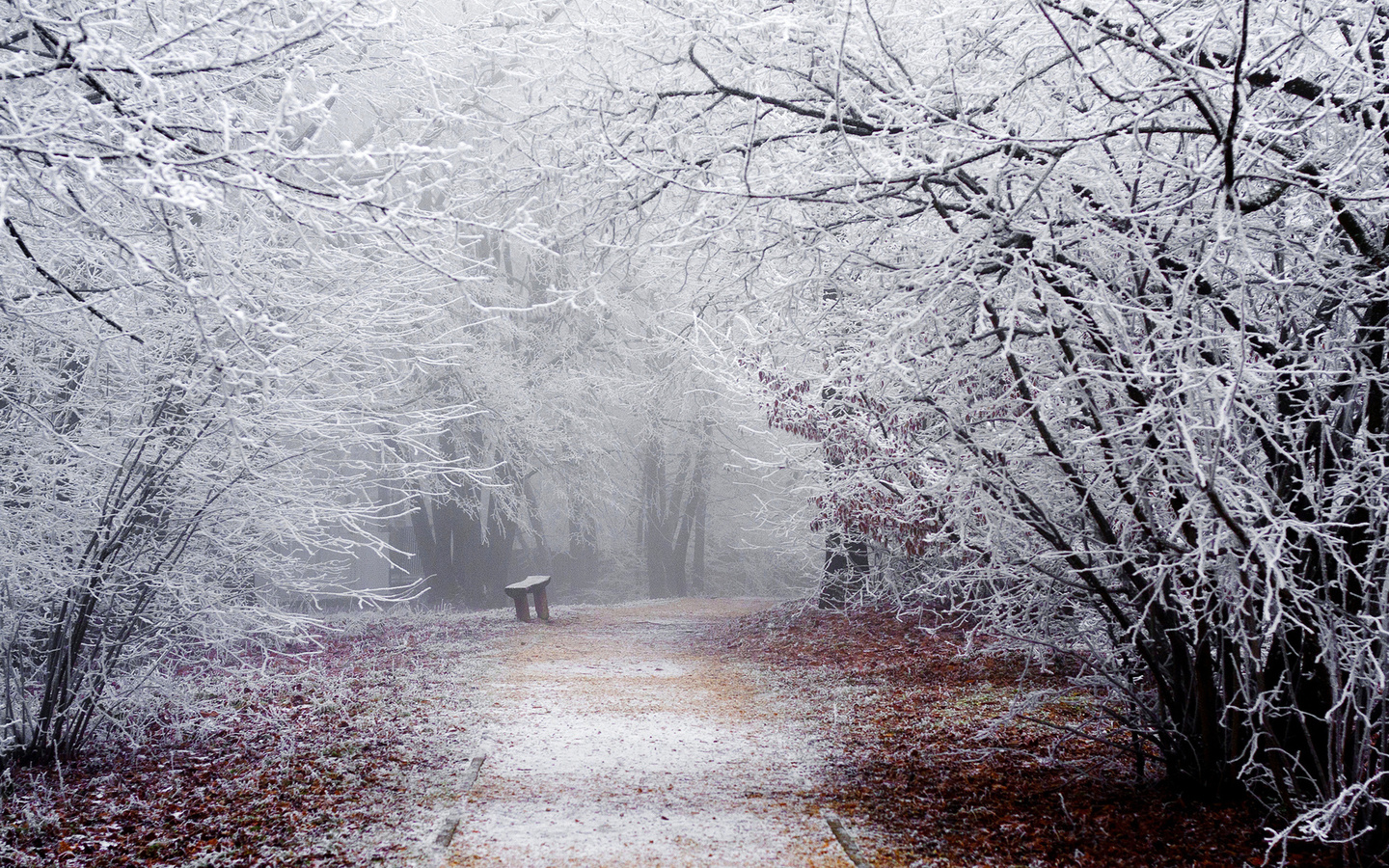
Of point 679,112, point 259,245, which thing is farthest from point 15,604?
point 679,112

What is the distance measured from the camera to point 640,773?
6.05 metres

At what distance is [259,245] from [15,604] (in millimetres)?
2388

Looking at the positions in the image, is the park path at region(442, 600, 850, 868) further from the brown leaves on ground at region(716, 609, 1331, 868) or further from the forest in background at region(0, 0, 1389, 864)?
the forest in background at region(0, 0, 1389, 864)

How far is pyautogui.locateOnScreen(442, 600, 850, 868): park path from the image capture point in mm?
4523

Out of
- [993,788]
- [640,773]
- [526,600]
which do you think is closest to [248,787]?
[640,773]

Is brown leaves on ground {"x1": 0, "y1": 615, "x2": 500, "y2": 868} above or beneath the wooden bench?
beneath

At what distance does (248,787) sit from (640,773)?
2.15m

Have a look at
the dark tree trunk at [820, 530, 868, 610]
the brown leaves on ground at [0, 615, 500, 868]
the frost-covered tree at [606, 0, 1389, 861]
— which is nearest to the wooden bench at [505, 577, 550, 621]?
the dark tree trunk at [820, 530, 868, 610]

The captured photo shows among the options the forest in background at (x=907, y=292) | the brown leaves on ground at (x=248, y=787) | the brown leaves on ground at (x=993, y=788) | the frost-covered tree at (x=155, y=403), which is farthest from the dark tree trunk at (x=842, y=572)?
the frost-covered tree at (x=155, y=403)

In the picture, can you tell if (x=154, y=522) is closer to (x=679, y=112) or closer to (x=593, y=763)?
(x=593, y=763)

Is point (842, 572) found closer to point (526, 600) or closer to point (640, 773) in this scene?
point (526, 600)

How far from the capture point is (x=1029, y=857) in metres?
4.29

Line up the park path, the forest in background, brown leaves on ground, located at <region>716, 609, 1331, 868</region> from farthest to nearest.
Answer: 1. the park path
2. brown leaves on ground, located at <region>716, 609, 1331, 868</region>
3. the forest in background

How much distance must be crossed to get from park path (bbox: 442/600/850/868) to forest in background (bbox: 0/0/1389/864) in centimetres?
164
